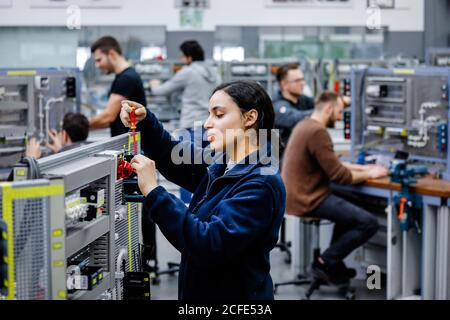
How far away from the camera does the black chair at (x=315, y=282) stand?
15.8 ft

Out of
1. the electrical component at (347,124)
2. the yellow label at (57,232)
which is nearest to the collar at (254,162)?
the yellow label at (57,232)

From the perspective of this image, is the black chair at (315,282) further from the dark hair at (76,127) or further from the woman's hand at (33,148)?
the woman's hand at (33,148)

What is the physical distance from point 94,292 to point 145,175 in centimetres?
32

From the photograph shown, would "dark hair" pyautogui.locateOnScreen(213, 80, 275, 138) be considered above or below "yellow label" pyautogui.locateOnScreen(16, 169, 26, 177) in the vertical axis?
above

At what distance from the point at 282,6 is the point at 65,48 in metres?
2.78

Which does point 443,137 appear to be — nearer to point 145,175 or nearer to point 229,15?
point 145,175

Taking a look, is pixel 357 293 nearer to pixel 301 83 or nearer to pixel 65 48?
pixel 301 83

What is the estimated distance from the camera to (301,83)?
18.6 ft

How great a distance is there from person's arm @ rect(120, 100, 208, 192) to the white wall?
7268mm

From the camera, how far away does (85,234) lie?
1718 mm

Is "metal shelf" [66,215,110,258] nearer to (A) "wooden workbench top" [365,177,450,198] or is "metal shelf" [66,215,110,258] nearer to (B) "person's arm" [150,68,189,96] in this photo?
(A) "wooden workbench top" [365,177,450,198]

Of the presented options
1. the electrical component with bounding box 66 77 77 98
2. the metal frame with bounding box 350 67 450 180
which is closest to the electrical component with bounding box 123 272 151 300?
the metal frame with bounding box 350 67 450 180

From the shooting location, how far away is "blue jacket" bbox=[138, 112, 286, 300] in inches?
73.2

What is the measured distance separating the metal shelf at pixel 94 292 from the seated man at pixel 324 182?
2.83 m
